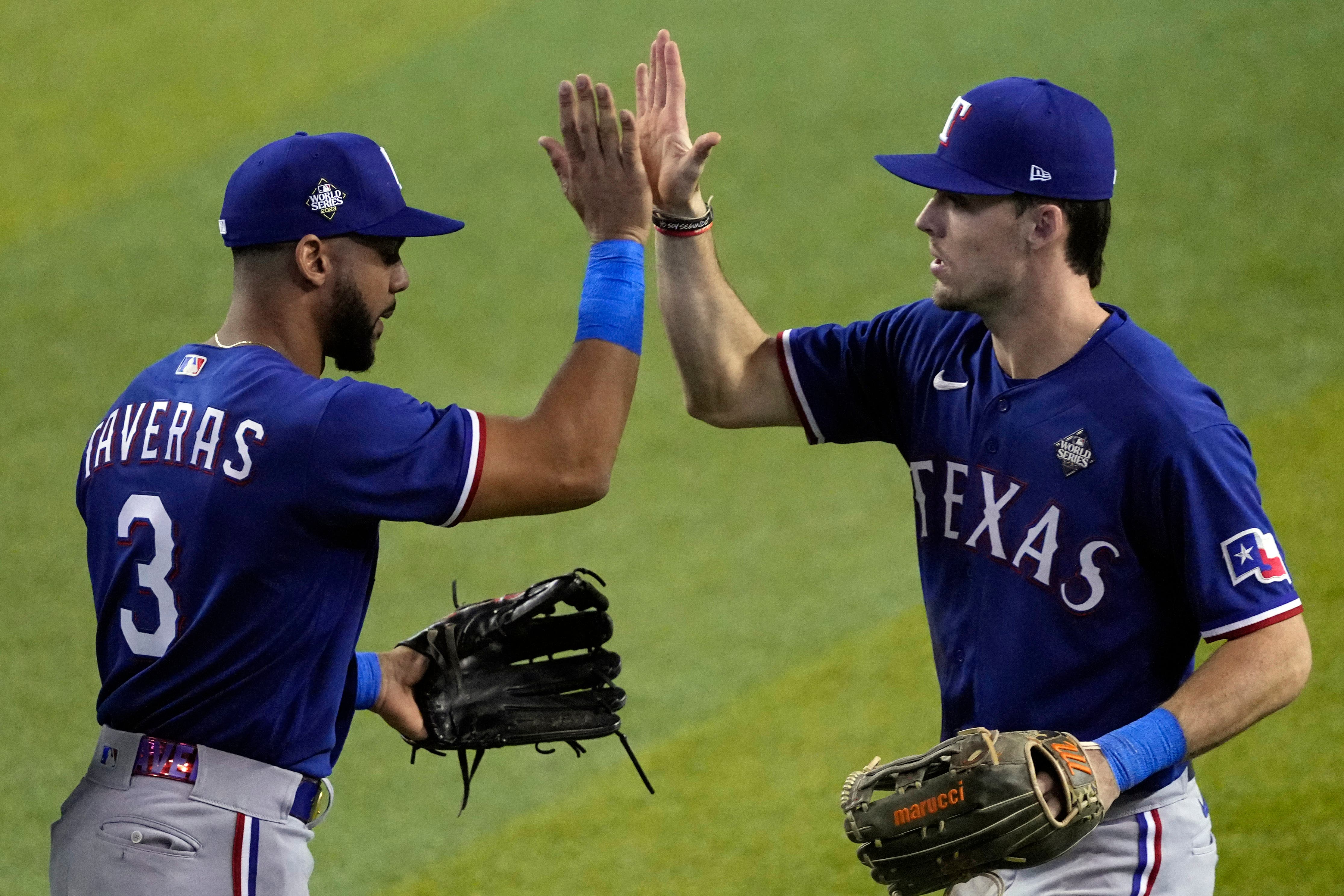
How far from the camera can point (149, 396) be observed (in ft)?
10.5

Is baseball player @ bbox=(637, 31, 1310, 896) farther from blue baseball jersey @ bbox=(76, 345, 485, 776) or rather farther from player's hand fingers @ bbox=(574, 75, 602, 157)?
blue baseball jersey @ bbox=(76, 345, 485, 776)

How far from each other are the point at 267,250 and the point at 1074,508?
171 centimetres

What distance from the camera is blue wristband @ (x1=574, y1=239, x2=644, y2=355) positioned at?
10.6 ft

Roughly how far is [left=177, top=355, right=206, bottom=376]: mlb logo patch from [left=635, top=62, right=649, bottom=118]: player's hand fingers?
1.25 meters

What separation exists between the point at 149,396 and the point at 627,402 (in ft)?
3.11

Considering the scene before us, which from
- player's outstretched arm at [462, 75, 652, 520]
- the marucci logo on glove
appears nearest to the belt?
player's outstretched arm at [462, 75, 652, 520]

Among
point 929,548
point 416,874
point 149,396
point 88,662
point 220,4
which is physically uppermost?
point 220,4

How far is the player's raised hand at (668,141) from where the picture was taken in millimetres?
3838

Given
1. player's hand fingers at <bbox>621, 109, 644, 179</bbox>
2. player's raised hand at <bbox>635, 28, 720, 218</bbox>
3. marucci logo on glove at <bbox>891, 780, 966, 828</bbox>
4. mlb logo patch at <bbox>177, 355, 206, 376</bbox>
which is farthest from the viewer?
player's raised hand at <bbox>635, 28, 720, 218</bbox>

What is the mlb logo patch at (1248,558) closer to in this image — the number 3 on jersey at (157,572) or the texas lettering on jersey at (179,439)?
the texas lettering on jersey at (179,439)

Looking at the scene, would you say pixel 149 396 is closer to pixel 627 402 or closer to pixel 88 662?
pixel 627 402

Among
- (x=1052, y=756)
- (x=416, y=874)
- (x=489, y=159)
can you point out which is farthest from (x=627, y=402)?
(x=489, y=159)

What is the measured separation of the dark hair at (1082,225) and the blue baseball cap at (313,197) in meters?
1.22

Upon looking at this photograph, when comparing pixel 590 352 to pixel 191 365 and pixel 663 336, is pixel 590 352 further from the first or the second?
pixel 663 336
